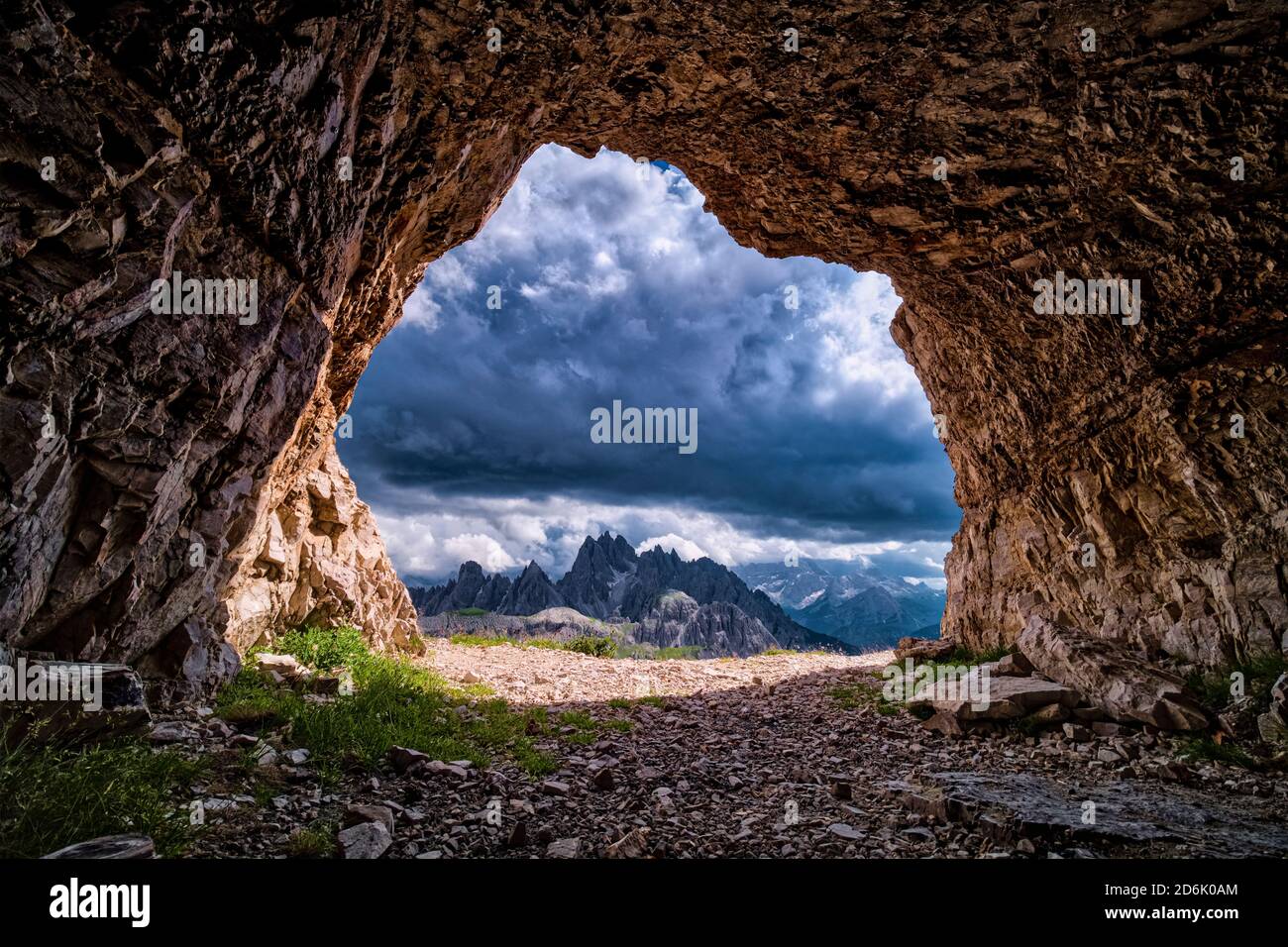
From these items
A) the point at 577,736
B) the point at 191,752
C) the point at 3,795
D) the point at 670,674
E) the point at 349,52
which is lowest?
the point at 670,674

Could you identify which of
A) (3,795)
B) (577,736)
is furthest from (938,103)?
(3,795)

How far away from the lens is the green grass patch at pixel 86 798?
4.12 meters

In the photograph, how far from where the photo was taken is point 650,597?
122750 millimetres

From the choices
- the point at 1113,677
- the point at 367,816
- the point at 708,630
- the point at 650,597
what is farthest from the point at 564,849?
the point at 650,597

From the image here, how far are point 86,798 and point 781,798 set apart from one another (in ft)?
23.1

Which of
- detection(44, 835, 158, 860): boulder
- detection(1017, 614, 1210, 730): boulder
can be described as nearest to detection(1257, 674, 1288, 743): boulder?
detection(1017, 614, 1210, 730): boulder

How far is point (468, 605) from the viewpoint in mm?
109438

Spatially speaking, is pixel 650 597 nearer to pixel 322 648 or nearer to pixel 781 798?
pixel 322 648

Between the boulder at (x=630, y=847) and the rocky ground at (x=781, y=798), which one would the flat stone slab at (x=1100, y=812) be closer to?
the rocky ground at (x=781, y=798)

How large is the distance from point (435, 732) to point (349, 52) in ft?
35.0

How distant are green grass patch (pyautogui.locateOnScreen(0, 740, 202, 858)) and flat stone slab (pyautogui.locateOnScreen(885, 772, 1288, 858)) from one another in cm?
759

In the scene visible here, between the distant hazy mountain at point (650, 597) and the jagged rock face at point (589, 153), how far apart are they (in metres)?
76.8

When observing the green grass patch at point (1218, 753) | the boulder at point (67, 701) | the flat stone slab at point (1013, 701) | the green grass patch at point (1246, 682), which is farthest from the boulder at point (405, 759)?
the green grass patch at point (1246, 682)

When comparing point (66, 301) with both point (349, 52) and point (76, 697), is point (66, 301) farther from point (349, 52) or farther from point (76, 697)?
point (349, 52)
